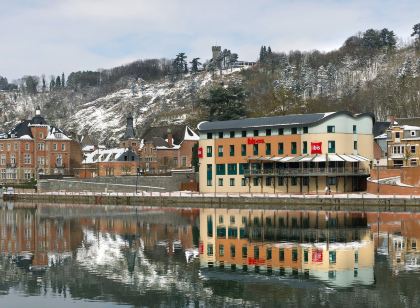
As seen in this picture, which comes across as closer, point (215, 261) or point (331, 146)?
point (215, 261)

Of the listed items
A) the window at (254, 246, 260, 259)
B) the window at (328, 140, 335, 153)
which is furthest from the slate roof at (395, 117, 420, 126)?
the window at (254, 246, 260, 259)

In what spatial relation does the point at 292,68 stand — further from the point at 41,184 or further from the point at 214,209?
the point at 214,209

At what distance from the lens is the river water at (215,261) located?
25969mm

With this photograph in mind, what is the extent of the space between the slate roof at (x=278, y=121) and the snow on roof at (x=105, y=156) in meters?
24.9

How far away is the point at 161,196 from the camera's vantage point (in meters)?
76.5

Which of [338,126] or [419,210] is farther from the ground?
[338,126]

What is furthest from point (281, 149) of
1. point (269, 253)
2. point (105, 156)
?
point (269, 253)

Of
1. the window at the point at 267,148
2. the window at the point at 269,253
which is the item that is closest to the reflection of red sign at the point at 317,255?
the window at the point at 269,253

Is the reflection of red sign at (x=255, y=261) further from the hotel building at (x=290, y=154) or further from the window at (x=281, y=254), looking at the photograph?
the hotel building at (x=290, y=154)

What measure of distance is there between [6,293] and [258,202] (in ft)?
144

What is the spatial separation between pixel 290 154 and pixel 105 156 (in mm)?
38743

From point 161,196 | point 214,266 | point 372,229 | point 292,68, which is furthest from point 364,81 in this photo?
point 214,266

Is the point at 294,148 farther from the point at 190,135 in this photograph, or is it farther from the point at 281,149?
the point at 190,135

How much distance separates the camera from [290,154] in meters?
76.4
